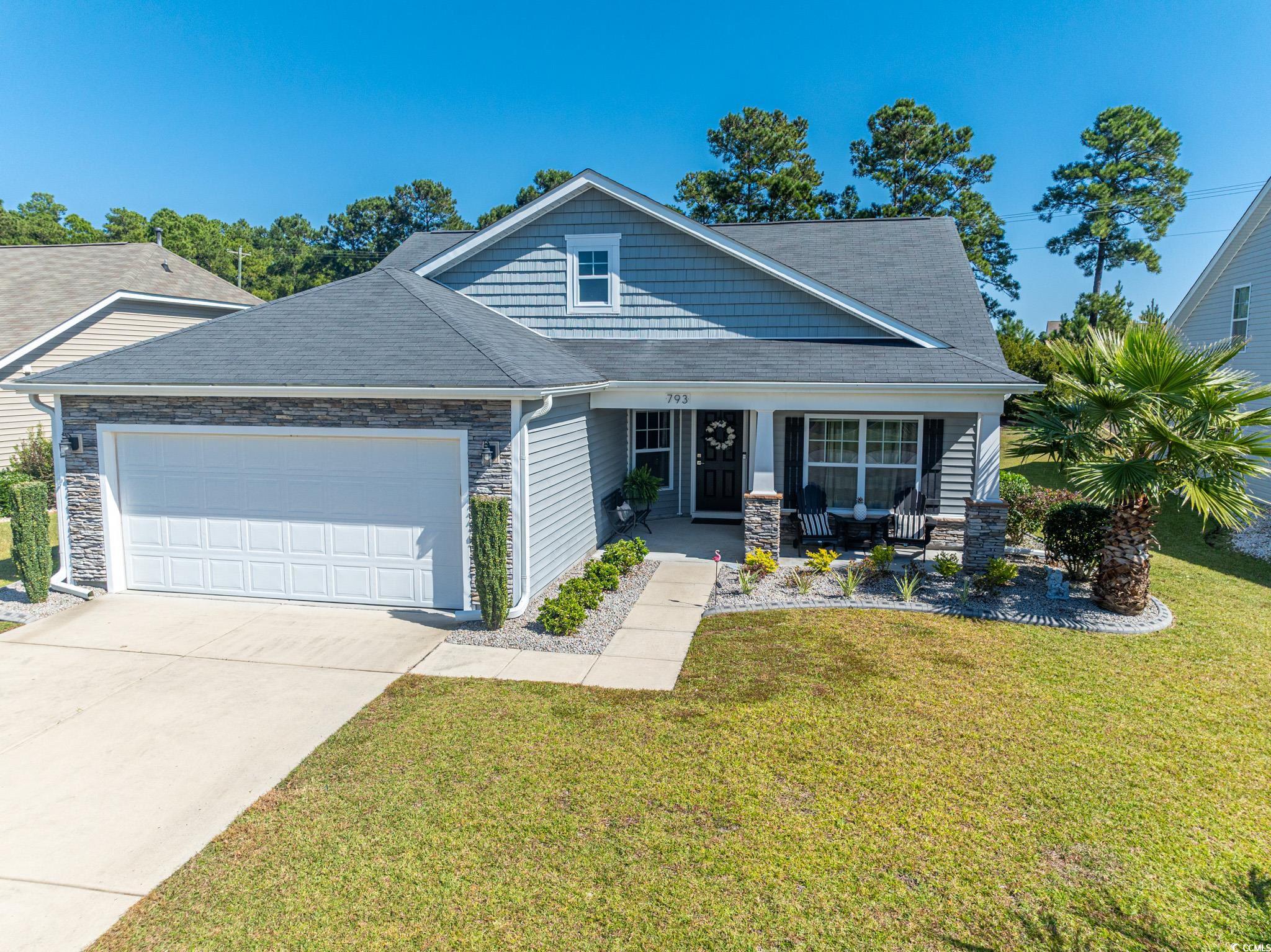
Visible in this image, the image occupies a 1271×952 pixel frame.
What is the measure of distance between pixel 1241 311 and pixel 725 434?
1353 cm

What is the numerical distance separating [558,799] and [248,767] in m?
2.63

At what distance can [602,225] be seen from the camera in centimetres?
1365

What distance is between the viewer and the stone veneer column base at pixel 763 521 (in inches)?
457

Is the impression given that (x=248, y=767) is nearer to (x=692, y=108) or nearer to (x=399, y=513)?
(x=399, y=513)

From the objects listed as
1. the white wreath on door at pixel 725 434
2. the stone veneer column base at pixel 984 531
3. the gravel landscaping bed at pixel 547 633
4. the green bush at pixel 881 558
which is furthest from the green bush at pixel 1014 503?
the gravel landscaping bed at pixel 547 633

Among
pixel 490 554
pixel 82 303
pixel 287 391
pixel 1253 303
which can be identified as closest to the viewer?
pixel 490 554

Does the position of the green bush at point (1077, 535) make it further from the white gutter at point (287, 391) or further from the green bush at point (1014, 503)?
the white gutter at point (287, 391)

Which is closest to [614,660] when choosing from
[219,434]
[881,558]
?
Answer: [881,558]

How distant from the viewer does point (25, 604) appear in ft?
32.6

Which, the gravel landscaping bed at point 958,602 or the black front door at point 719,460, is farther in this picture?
the black front door at point 719,460

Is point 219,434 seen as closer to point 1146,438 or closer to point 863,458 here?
point 863,458

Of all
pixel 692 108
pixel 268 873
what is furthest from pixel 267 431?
pixel 692 108

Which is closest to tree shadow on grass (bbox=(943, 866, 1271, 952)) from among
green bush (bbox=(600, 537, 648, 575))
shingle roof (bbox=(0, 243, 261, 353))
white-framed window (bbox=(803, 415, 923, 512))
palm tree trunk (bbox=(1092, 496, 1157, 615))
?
palm tree trunk (bbox=(1092, 496, 1157, 615))

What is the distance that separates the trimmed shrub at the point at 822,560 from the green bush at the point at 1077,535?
2.99 m
